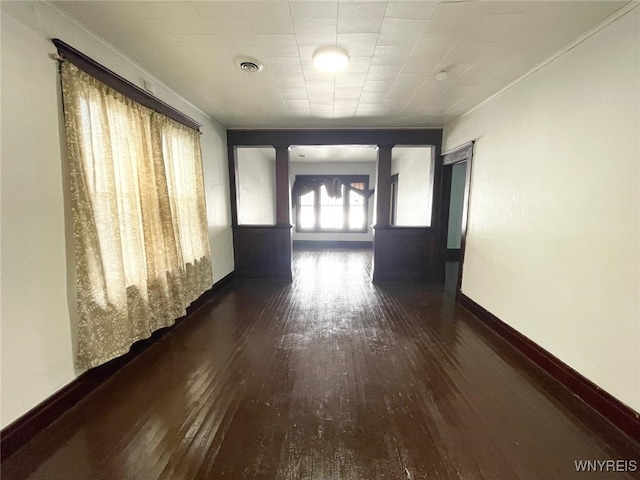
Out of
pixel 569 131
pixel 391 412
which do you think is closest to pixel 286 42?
pixel 569 131

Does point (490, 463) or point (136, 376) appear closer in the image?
point (490, 463)

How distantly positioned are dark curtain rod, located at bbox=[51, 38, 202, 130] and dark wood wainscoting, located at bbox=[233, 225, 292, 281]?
6.68 feet

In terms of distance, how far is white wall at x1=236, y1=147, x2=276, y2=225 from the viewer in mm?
4875

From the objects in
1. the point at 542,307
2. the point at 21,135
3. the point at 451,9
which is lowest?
the point at 542,307

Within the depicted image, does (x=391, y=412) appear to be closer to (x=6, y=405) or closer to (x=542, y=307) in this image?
(x=542, y=307)

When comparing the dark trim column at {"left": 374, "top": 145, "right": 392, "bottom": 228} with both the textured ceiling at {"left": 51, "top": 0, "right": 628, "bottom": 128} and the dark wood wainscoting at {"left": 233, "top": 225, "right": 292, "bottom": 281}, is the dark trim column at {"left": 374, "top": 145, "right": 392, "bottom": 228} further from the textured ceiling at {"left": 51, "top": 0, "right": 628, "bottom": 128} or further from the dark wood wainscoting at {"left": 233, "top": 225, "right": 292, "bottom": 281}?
the dark wood wainscoting at {"left": 233, "top": 225, "right": 292, "bottom": 281}

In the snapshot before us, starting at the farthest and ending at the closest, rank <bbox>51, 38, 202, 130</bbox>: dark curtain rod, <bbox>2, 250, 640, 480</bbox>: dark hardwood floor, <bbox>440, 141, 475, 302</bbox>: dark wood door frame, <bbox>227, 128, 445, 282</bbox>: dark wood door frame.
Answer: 1. <bbox>227, 128, 445, 282</bbox>: dark wood door frame
2. <bbox>440, 141, 475, 302</bbox>: dark wood door frame
3. <bbox>51, 38, 202, 130</bbox>: dark curtain rod
4. <bbox>2, 250, 640, 480</bbox>: dark hardwood floor

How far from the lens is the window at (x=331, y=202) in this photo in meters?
7.35

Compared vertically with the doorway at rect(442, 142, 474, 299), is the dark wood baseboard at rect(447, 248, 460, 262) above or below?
below

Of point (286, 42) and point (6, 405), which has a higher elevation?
point (286, 42)

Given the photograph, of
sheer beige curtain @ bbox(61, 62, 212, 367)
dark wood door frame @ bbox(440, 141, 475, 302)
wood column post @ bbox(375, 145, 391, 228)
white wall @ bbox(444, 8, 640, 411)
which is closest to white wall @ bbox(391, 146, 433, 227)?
dark wood door frame @ bbox(440, 141, 475, 302)

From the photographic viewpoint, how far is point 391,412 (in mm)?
1587

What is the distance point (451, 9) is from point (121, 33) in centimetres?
221

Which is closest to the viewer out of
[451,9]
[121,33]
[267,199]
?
[451,9]
